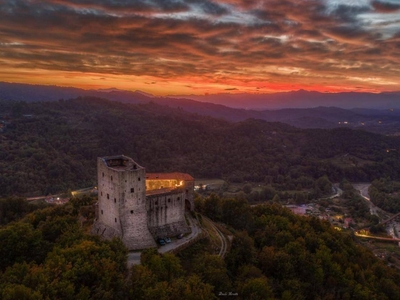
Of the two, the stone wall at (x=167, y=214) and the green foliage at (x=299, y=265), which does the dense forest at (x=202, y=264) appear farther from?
the stone wall at (x=167, y=214)

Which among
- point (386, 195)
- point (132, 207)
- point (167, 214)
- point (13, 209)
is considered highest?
point (132, 207)

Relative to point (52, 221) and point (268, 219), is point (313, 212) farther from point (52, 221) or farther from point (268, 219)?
point (52, 221)

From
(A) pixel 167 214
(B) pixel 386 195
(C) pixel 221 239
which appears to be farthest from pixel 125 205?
(B) pixel 386 195

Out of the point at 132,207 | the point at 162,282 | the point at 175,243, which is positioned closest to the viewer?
the point at 162,282

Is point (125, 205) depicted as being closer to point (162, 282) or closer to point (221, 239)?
point (162, 282)

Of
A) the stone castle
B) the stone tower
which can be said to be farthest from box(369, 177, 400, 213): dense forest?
the stone tower

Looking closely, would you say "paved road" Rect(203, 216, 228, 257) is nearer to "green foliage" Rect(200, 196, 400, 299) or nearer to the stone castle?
"green foliage" Rect(200, 196, 400, 299)

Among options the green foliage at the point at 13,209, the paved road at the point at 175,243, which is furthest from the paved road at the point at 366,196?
the green foliage at the point at 13,209
